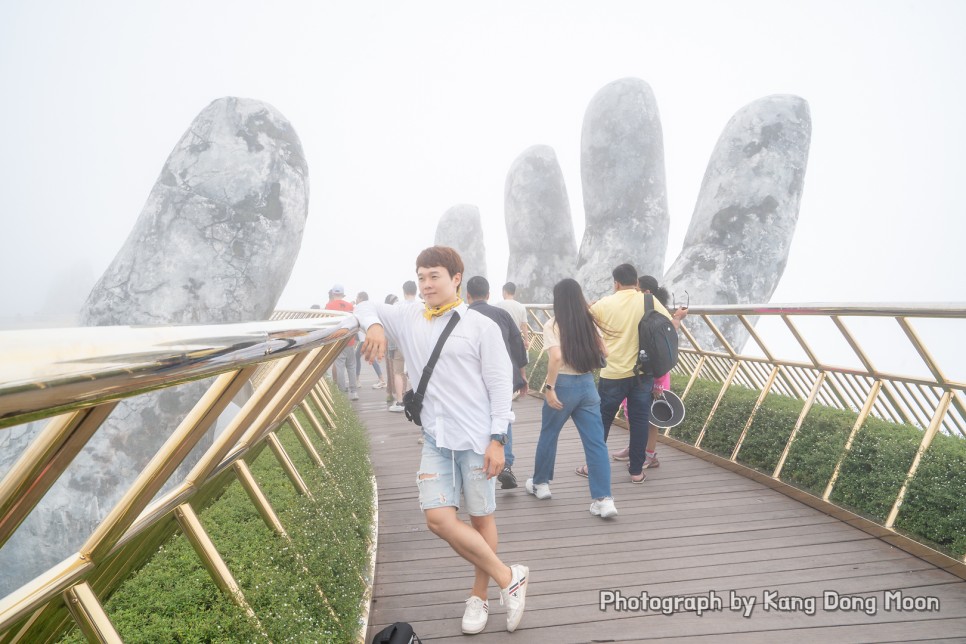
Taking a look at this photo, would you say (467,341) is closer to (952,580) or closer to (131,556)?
(131,556)

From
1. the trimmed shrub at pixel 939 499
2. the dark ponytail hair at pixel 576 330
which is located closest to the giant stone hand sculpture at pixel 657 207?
the dark ponytail hair at pixel 576 330

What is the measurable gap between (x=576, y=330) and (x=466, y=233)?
26683 millimetres

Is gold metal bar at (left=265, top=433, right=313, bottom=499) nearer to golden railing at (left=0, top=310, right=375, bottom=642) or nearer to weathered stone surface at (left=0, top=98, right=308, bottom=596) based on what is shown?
golden railing at (left=0, top=310, right=375, bottom=642)

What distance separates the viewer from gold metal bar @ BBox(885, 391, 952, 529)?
13.6ft

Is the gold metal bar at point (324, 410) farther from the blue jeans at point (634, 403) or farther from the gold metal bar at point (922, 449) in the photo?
the gold metal bar at point (922, 449)

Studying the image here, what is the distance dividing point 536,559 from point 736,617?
120 cm

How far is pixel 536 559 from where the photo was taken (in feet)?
13.5

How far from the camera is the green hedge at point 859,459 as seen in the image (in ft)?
12.8

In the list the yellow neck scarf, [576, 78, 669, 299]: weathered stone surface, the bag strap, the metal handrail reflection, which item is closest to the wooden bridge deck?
the bag strap

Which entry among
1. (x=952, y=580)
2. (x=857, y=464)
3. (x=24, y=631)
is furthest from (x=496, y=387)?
(x=857, y=464)

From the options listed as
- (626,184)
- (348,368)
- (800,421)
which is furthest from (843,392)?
(626,184)

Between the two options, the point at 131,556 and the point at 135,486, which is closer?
the point at 135,486

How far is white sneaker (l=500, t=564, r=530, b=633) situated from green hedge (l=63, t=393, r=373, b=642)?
637 millimetres

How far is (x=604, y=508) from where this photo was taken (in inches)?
187
